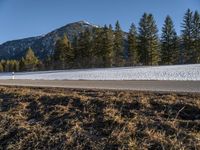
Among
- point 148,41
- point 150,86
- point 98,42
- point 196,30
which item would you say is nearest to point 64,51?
point 98,42

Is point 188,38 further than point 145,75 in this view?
Yes

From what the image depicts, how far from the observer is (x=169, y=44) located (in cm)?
7112

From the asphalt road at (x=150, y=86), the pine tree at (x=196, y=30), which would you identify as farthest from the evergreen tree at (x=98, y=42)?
the asphalt road at (x=150, y=86)

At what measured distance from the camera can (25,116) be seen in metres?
9.08

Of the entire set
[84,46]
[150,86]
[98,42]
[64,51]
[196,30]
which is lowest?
[150,86]

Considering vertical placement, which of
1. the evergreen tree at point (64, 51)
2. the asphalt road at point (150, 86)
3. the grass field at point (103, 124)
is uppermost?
the evergreen tree at point (64, 51)

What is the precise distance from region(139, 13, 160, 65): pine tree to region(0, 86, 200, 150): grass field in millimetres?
62073

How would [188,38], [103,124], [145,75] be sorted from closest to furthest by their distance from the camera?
[103,124]
[145,75]
[188,38]

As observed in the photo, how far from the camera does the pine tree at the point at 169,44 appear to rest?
2783 inches

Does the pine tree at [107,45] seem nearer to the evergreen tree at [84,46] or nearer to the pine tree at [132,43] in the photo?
the evergreen tree at [84,46]

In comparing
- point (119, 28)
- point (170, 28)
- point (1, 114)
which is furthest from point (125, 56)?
point (1, 114)

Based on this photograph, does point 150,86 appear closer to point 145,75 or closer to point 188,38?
point 145,75

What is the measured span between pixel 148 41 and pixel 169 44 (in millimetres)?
4765

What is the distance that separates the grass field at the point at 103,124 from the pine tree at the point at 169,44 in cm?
6299
